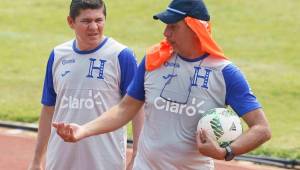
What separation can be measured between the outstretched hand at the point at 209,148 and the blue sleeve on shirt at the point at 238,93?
287mm

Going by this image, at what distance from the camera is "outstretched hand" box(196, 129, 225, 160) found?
5.26 m

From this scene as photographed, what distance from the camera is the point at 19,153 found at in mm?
11320

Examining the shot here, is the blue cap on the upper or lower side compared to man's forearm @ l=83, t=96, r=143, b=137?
upper

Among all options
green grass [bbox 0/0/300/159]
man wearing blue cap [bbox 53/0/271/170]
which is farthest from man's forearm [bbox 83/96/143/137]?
green grass [bbox 0/0/300/159]

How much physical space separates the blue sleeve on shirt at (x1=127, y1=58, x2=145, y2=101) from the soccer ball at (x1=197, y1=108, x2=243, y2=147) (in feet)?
1.81

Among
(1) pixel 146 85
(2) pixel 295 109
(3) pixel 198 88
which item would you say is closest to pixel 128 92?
(1) pixel 146 85

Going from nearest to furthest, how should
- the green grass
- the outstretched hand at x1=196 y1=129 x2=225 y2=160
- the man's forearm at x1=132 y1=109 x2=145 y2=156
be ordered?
the outstretched hand at x1=196 y1=129 x2=225 y2=160
the man's forearm at x1=132 y1=109 x2=145 y2=156
the green grass

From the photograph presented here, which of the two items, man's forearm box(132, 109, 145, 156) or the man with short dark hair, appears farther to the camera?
man's forearm box(132, 109, 145, 156)

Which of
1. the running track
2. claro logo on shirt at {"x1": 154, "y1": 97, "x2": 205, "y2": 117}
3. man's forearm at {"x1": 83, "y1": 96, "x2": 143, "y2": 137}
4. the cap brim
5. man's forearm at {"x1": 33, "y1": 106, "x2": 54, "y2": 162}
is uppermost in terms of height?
the cap brim

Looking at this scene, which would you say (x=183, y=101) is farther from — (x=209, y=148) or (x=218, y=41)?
(x=218, y=41)

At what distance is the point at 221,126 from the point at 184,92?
1.21ft

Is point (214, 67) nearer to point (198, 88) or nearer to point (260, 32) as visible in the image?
point (198, 88)

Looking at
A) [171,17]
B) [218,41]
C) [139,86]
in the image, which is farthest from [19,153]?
[218,41]

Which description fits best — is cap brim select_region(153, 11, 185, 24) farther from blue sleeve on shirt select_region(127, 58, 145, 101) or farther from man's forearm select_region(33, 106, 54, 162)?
man's forearm select_region(33, 106, 54, 162)
